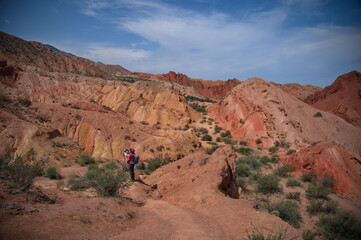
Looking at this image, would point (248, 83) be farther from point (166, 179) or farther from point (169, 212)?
point (169, 212)

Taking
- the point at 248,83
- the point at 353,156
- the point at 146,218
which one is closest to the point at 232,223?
the point at 146,218

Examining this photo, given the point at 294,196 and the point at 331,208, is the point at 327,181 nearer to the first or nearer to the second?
the point at 294,196

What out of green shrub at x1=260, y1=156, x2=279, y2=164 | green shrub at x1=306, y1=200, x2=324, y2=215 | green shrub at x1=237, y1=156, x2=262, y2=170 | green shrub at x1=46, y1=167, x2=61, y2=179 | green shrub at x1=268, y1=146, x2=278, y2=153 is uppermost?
green shrub at x1=268, y1=146, x2=278, y2=153

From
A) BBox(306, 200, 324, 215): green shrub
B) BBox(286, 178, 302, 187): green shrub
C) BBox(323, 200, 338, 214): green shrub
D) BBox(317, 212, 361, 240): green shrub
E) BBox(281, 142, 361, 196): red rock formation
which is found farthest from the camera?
BBox(281, 142, 361, 196): red rock formation

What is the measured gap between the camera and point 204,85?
4537 inches

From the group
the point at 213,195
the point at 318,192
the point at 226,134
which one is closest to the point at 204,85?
the point at 226,134

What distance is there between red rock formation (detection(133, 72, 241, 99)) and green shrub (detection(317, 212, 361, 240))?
9272 centimetres

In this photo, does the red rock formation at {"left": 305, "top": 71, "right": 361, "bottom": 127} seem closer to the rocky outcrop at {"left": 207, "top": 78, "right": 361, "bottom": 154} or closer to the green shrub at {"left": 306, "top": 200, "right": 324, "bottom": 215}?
the rocky outcrop at {"left": 207, "top": 78, "right": 361, "bottom": 154}

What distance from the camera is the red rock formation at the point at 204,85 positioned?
350 feet

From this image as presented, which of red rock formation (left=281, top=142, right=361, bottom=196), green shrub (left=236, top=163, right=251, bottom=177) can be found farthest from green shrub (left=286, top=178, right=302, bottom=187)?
green shrub (left=236, top=163, right=251, bottom=177)

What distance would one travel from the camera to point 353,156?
54.3 ft

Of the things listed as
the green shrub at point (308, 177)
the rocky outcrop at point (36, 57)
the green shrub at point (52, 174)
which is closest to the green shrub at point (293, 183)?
the green shrub at point (308, 177)

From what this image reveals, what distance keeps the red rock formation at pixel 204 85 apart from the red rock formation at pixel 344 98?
5765 centimetres

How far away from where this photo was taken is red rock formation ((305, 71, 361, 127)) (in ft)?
122
